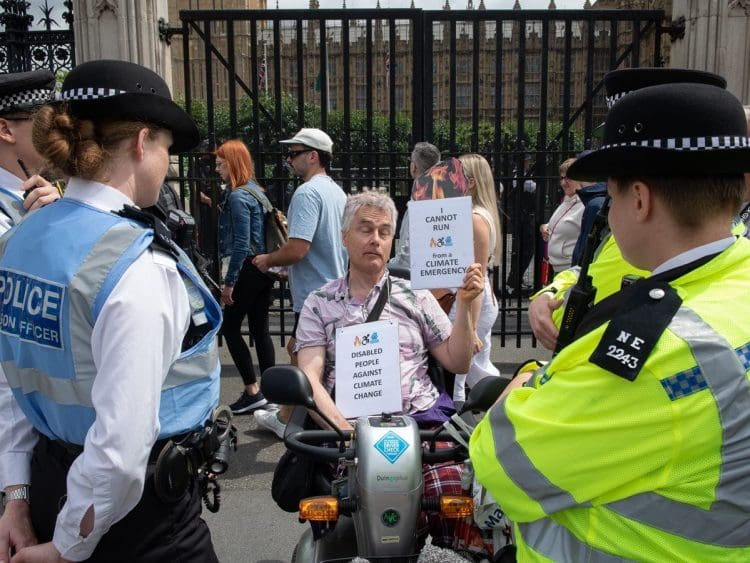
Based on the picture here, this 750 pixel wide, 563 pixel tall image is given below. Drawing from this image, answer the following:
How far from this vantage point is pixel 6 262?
1.79m

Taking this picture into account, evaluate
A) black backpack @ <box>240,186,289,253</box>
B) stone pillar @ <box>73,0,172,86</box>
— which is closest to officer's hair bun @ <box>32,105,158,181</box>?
black backpack @ <box>240,186,289,253</box>

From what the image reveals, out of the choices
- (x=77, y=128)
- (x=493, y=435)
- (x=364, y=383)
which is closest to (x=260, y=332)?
(x=364, y=383)

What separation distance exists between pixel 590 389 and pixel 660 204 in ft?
1.22

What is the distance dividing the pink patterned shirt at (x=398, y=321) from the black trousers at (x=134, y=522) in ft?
3.69

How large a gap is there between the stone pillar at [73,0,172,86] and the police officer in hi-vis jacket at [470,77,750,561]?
18.0 ft

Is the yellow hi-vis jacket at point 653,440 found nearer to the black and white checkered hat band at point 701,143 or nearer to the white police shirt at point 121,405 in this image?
the black and white checkered hat band at point 701,143

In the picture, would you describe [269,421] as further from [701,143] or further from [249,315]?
[701,143]

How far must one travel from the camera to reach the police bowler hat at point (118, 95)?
1761mm

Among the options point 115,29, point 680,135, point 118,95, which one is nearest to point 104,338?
point 118,95

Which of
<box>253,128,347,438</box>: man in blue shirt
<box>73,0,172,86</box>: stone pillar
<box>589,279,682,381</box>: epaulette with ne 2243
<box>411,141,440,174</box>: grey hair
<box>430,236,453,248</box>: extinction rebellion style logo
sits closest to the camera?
<box>589,279,682,381</box>: epaulette with ne 2243

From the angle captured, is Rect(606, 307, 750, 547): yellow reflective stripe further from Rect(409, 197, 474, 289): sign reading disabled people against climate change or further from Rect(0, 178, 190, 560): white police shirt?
Rect(409, 197, 474, 289): sign reading disabled people against climate change

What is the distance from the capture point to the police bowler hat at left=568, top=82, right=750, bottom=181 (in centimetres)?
131

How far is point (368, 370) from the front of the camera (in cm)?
249

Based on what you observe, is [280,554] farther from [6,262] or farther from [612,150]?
[612,150]
